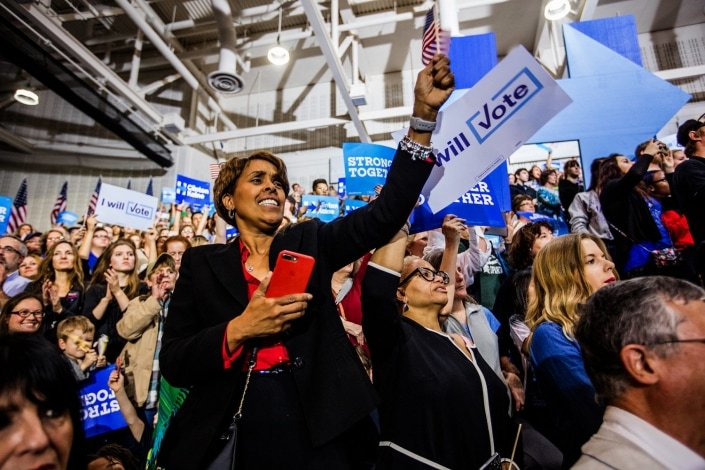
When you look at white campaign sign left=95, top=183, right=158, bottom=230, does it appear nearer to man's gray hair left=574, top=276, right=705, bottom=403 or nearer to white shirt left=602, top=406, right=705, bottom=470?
man's gray hair left=574, top=276, right=705, bottom=403

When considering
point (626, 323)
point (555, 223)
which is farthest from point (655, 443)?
point (555, 223)

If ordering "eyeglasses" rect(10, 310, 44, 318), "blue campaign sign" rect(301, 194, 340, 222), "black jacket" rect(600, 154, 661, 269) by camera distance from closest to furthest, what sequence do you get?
1. "eyeglasses" rect(10, 310, 44, 318)
2. "black jacket" rect(600, 154, 661, 269)
3. "blue campaign sign" rect(301, 194, 340, 222)

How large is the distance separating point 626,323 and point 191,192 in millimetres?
7388

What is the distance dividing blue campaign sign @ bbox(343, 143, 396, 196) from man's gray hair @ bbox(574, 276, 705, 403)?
7.75 ft

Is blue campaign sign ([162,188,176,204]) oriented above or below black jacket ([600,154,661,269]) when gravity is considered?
above

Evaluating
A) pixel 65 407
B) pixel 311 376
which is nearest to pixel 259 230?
pixel 311 376

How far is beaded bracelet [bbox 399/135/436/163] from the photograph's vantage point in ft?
3.72

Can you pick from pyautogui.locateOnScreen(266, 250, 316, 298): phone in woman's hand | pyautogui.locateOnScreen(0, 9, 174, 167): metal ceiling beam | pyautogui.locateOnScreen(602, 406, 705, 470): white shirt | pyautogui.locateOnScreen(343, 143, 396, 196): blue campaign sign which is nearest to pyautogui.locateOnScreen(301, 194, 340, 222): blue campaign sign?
pyautogui.locateOnScreen(343, 143, 396, 196): blue campaign sign

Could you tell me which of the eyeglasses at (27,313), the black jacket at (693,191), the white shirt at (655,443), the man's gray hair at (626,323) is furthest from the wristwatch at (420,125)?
the eyeglasses at (27,313)

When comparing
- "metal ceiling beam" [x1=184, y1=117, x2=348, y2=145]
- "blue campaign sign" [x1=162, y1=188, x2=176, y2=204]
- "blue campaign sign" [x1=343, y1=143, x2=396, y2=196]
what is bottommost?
"blue campaign sign" [x1=343, y1=143, x2=396, y2=196]

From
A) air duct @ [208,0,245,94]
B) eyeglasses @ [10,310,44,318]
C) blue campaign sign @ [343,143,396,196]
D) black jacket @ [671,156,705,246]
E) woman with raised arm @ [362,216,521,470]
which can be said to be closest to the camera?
woman with raised arm @ [362,216,521,470]

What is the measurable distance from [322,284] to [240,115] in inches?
546

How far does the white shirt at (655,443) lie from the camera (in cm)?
95

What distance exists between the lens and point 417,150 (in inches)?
44.7
